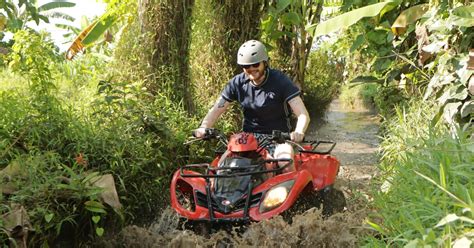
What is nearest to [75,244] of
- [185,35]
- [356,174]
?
[185,35]


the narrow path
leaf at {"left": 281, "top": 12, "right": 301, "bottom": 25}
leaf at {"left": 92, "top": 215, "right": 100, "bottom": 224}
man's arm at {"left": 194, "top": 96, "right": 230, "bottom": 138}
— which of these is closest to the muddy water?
leaf at {"left": 92, "top": 215, "right": 100, "bottom": 224}

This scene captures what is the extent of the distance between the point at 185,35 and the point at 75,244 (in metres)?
3.51

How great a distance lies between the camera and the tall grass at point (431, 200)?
296cm

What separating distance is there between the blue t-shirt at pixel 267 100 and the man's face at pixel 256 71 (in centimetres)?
5

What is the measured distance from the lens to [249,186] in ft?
15.0

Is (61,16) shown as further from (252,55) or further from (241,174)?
(241,174)

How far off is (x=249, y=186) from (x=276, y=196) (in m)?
0.22

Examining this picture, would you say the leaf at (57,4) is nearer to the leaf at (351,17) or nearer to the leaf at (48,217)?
the leaf at (351,17)

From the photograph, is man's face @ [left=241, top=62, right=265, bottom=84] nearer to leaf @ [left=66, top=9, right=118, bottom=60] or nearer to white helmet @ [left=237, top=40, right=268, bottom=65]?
white helmet @ [left=237, top=40, right=268, bottom=65]

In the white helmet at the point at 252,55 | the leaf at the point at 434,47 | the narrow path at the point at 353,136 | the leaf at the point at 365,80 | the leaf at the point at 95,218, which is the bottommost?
the narrow path at the point at 353,136

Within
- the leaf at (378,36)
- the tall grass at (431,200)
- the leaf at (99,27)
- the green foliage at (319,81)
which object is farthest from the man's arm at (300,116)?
the green foliage at (319,81)

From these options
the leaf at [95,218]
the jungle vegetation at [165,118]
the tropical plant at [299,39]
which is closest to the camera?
the jungle vegetation at [165,118]

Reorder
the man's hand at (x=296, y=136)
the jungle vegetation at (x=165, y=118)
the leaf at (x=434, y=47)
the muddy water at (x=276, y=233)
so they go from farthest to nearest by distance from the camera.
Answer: the leaf at (x=434, y=47) → the man's hand at (x=296, y=136) → the muddy water at (x=276, y=233) → the jungle vegetation at (x=165, y=118)

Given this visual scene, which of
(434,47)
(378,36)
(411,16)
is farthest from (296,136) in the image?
(378,36)
